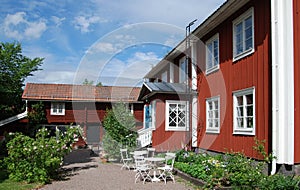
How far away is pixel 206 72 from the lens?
14.9m

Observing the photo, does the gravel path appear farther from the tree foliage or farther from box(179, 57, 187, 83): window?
box(179, 57, 187, 83): window

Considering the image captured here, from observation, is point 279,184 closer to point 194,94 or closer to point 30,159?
point 30,159

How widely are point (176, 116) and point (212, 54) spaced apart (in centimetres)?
384

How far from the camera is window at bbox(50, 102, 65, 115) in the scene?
95.3 feet

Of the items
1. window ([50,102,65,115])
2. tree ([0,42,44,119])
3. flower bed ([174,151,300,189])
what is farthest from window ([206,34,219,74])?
tree ([0,42,44,119])

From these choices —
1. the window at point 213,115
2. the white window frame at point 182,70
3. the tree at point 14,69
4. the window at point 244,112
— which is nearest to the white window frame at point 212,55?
the window at point 213,115

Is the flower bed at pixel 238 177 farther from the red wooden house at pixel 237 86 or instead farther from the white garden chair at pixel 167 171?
the red wooden house at pixel 237 86

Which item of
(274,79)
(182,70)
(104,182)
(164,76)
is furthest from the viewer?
(164,76)

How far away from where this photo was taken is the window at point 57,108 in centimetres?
2906

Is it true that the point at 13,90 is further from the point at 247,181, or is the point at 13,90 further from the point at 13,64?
the point at 247,181

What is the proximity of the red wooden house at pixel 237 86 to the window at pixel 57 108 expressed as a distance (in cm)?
1235

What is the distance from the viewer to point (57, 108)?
29188 millimetres

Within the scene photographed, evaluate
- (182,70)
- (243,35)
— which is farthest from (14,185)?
(182,70)

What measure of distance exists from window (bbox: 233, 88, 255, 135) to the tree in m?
26.2
